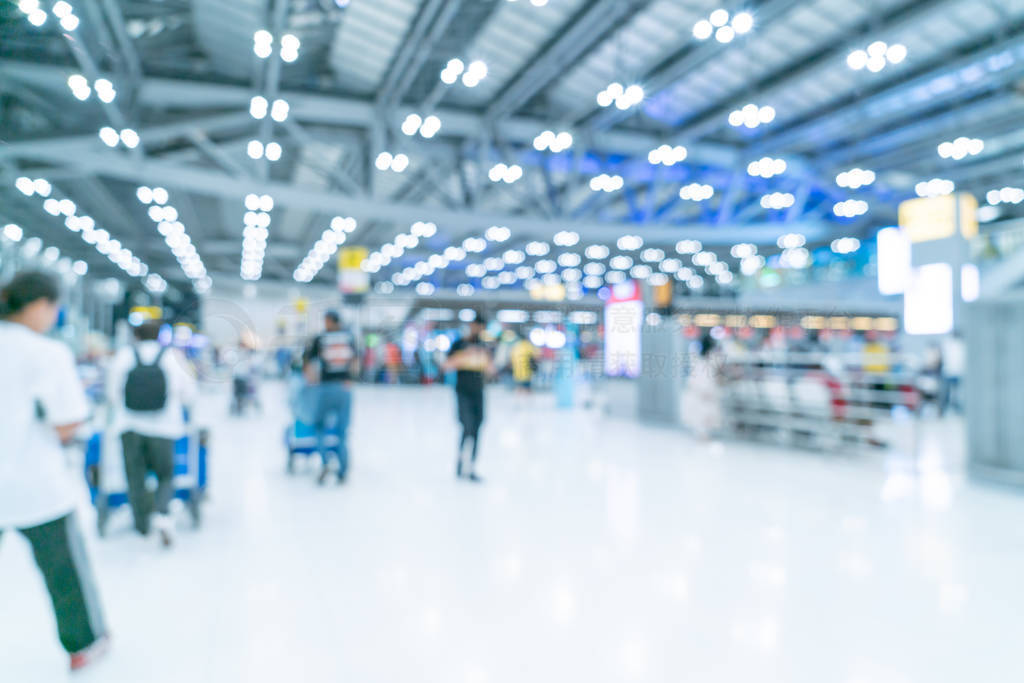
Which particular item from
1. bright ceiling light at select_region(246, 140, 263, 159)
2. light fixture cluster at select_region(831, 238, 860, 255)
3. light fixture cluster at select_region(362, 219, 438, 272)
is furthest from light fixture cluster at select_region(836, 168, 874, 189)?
bright ceiling light at select_region(246, 140, 263, 159)

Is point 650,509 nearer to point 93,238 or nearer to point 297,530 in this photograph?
point 297,530

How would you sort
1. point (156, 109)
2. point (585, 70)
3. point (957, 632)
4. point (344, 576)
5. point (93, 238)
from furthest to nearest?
point (93, 238), point (156, 109), point (585, 70), point (344, 576), point (957, 632)

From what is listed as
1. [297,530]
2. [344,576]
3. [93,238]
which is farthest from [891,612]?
[93,238]

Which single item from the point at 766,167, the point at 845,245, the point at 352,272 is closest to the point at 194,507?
the point at 766,167

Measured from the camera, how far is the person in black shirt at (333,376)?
5867 mm

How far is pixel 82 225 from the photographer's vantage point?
17.7 meters

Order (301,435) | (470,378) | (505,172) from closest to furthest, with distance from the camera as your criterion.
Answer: (470,378)
(301,435)
(505,172)

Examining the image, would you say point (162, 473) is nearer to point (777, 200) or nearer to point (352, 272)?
point (352, 272)

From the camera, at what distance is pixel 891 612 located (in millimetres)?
3037

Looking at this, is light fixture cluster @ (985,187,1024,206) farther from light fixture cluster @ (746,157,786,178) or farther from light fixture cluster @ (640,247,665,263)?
light fixture cluster @ (640,247,665,263)

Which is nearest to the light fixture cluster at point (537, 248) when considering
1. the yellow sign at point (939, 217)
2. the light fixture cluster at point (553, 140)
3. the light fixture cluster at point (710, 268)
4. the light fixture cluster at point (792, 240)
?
the light fixture cluster at point (710, 268)

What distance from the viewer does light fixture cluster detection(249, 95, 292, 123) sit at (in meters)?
10.5

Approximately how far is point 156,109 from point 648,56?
949 cm

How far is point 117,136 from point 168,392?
8338mm
